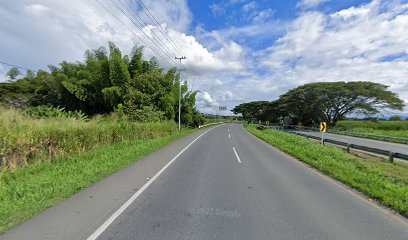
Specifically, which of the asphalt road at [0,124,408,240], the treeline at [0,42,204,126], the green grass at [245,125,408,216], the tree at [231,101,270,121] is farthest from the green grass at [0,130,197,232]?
the tree at [231,101,270,121]

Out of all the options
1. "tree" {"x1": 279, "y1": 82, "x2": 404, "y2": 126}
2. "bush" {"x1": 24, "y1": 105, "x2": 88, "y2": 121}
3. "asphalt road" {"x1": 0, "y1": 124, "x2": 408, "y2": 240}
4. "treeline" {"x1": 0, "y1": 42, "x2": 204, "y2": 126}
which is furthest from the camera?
"tree" {"x1": 279, "y1": 82, "x2": 404, "y2": 126}

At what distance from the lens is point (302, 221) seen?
4.39m

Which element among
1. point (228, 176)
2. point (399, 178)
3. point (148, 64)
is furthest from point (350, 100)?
point (228, 176)

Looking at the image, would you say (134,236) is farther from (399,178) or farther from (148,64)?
(148,64)

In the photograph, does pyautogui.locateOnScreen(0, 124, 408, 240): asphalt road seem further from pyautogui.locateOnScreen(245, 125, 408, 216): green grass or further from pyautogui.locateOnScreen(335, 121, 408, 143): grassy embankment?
pyautogui.locateOnScreen(335, 121, 408, 143): grassy embankment

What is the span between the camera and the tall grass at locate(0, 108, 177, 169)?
7477 mm

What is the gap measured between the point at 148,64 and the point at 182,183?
2723 centimetres

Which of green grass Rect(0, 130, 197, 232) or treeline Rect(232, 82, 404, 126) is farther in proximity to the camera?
treeline Rect(232, 82, 404, 126)

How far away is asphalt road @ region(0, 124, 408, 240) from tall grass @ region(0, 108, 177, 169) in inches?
129

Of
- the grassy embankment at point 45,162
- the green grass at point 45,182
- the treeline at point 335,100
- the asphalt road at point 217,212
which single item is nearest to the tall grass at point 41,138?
the grassy embankment at point 45,162

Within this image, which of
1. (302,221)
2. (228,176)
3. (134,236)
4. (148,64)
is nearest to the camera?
(134,236)

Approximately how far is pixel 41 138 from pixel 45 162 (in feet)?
2.89

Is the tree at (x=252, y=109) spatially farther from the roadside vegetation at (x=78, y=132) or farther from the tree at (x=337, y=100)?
the roadside vegetation at (x=78, y=132)

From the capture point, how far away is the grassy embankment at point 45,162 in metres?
4.96
